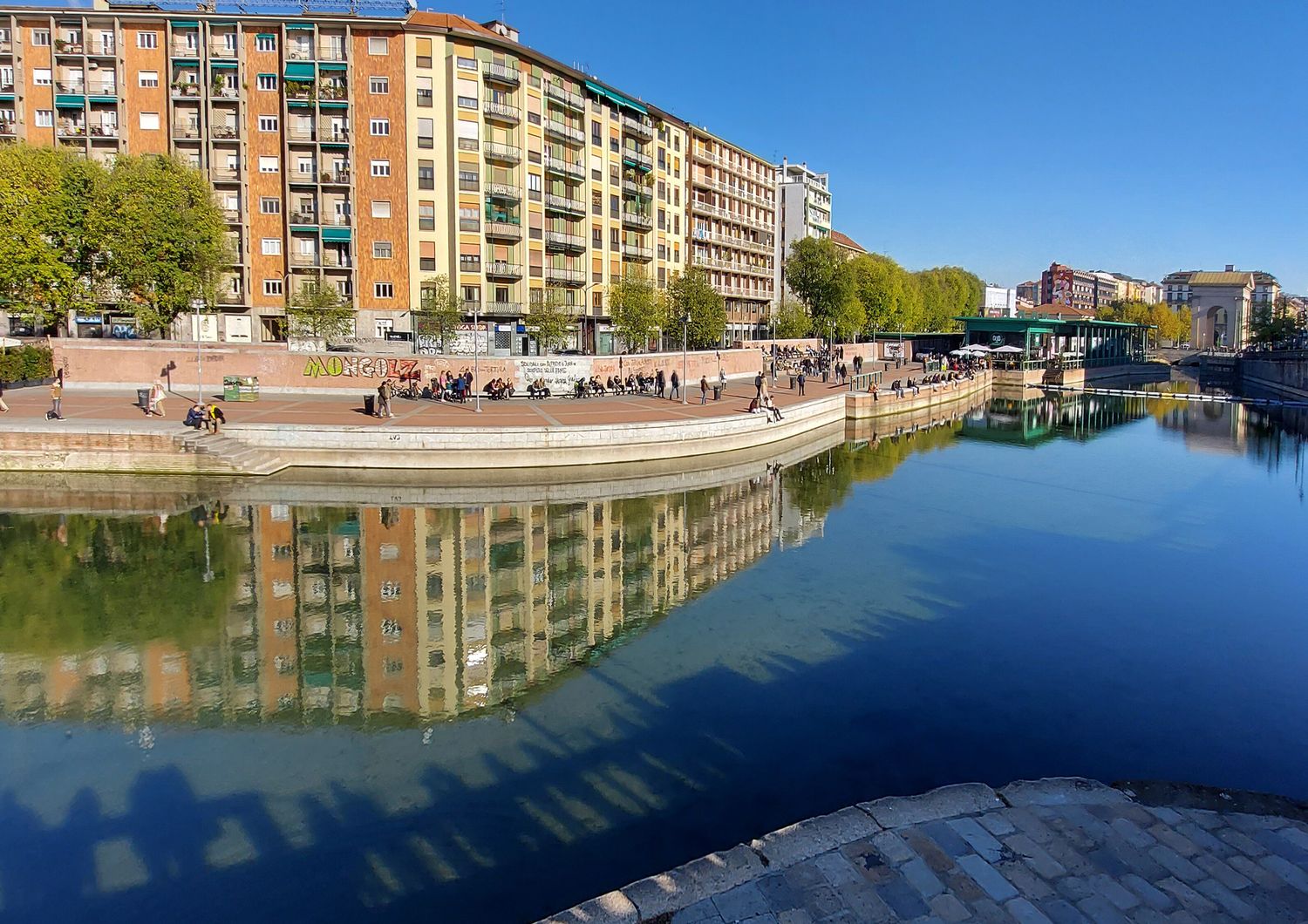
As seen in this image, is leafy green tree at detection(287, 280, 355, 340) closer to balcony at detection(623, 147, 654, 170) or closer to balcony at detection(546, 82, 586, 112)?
balcony at detection(546, 82, 586, 112)

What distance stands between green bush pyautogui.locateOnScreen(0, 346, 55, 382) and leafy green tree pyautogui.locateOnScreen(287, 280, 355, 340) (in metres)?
11.8

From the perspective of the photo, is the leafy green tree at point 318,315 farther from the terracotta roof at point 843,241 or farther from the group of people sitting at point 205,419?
the terracotta roof at point 843,241

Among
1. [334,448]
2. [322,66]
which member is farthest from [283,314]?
[334,448]

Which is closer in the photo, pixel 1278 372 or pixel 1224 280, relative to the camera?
pixel 1278 372

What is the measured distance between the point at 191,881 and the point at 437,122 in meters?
56.8

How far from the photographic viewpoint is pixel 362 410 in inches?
1499

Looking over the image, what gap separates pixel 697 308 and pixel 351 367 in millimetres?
24531

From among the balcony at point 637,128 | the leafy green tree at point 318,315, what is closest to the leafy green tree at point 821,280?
the balcony at point 637,128

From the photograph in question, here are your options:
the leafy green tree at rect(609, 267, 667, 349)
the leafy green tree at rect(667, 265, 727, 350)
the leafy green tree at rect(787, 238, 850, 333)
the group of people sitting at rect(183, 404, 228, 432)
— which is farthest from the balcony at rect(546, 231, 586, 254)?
the group of people sitting at rect(183, 404, 228, 432)

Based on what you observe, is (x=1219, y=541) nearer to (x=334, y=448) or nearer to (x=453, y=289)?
(x=334, y=448)

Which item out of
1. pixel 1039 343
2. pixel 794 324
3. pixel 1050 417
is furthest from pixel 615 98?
pixel 1039 343

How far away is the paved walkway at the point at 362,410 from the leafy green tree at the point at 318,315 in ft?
32.3

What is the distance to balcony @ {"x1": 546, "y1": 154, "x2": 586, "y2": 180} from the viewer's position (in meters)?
64.9

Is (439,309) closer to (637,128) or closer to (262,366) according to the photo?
(262,366)
